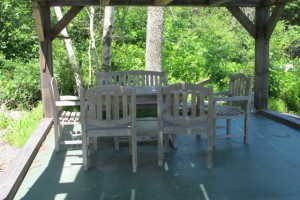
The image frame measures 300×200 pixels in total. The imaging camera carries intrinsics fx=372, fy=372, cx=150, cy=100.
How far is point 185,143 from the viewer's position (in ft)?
15.9

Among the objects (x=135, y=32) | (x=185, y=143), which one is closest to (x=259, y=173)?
(x=185, y=143)

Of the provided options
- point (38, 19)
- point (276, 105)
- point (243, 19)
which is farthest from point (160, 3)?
point (276, 105)

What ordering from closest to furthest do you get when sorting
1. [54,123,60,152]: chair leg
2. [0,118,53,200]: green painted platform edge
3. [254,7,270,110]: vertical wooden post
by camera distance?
[0,118,53,200]: green painted platform edge
[54,123,60,152]: chair leg
[254,7,270,110]: vertical wooden post

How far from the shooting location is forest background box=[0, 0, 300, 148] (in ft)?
27.8

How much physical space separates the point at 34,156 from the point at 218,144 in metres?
2.27

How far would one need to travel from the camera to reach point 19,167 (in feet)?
11.9

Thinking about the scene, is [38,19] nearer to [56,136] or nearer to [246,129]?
[56,136]

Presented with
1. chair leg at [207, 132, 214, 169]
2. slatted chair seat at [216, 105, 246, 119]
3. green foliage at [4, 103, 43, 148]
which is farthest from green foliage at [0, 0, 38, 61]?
chair leg at [207, 132, 214, 169]

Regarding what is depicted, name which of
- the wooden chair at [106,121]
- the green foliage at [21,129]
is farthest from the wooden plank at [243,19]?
the green foliage at [21,129]

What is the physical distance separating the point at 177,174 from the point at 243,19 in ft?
12.3

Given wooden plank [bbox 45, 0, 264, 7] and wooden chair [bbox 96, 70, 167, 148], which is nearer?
wooden chair [bbox 96, 70, 167, 148]

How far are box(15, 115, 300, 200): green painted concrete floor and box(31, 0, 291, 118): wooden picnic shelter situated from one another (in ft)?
5.56

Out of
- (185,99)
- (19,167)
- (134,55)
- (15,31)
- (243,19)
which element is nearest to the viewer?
(19,167)

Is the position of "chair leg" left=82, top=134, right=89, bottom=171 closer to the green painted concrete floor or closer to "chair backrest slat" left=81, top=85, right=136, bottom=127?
the green painted concrete floor
